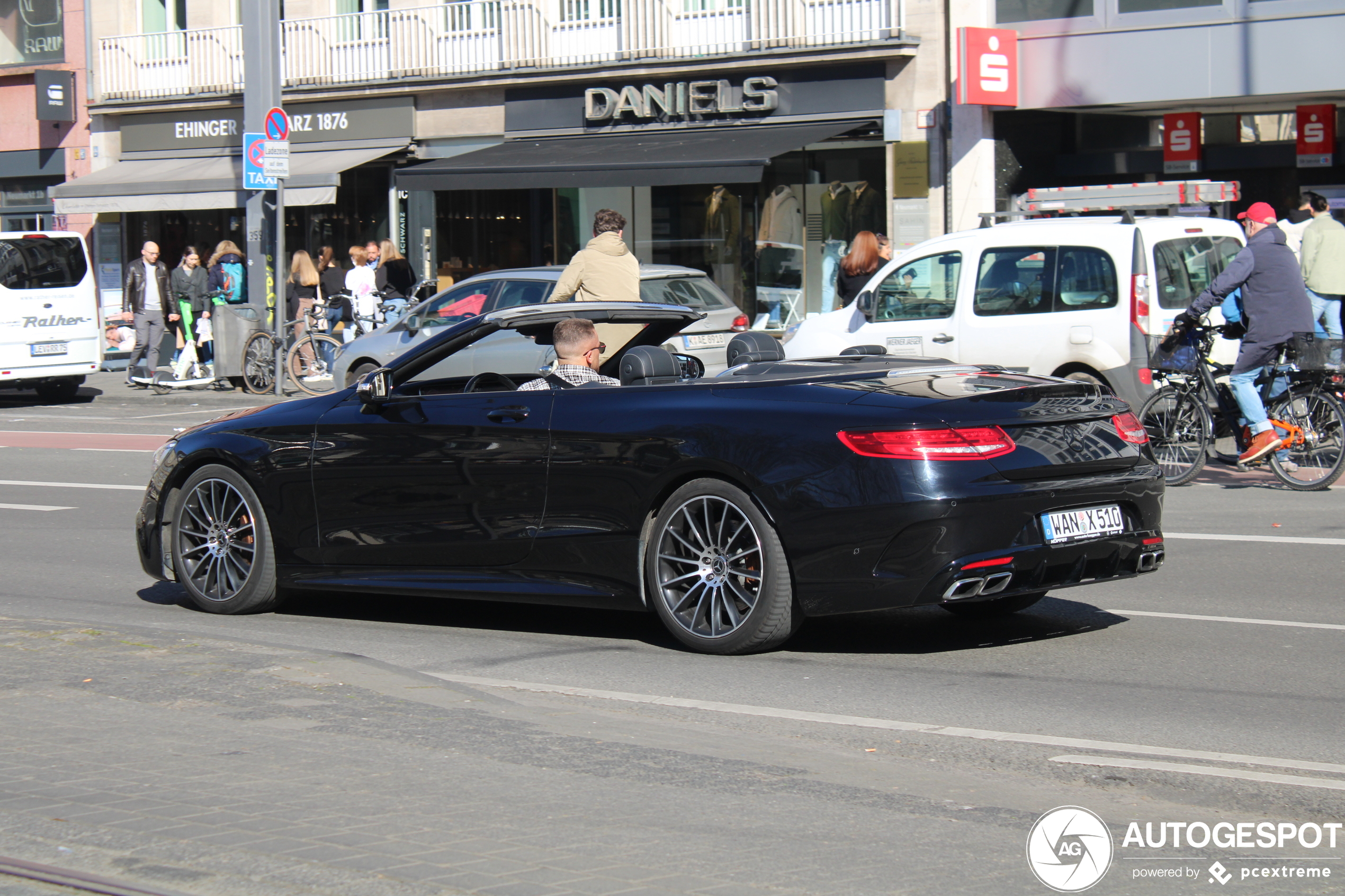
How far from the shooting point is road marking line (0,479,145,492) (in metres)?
13.2

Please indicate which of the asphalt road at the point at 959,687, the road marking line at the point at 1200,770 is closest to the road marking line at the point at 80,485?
the asphalt road at the point at 959,687

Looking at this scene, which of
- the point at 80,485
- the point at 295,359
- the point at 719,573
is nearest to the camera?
the point at 719,573

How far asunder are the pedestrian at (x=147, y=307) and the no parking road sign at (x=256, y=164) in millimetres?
2174

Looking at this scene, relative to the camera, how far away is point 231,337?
22.7 meters

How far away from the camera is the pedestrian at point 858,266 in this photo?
17.5 metres

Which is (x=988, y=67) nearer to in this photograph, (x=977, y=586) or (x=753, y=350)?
(x=753, y=350)

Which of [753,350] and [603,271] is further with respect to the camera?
[603,271]

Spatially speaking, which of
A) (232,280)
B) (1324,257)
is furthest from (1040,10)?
(232,280)

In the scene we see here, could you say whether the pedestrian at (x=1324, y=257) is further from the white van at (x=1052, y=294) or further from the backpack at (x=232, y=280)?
the backpack at (x=232, y=280)

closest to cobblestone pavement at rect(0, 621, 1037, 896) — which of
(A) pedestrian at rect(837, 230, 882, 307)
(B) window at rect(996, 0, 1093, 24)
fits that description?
(A) pedestrian at rect(837, 230, 882, 307)

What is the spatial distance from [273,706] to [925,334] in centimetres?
910

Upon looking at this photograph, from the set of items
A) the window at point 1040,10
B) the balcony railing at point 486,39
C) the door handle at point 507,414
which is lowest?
the door handle at point 507,414

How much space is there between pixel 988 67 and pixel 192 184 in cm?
1429

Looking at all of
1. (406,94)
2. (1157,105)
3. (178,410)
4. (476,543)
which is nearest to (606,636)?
(476,543)
